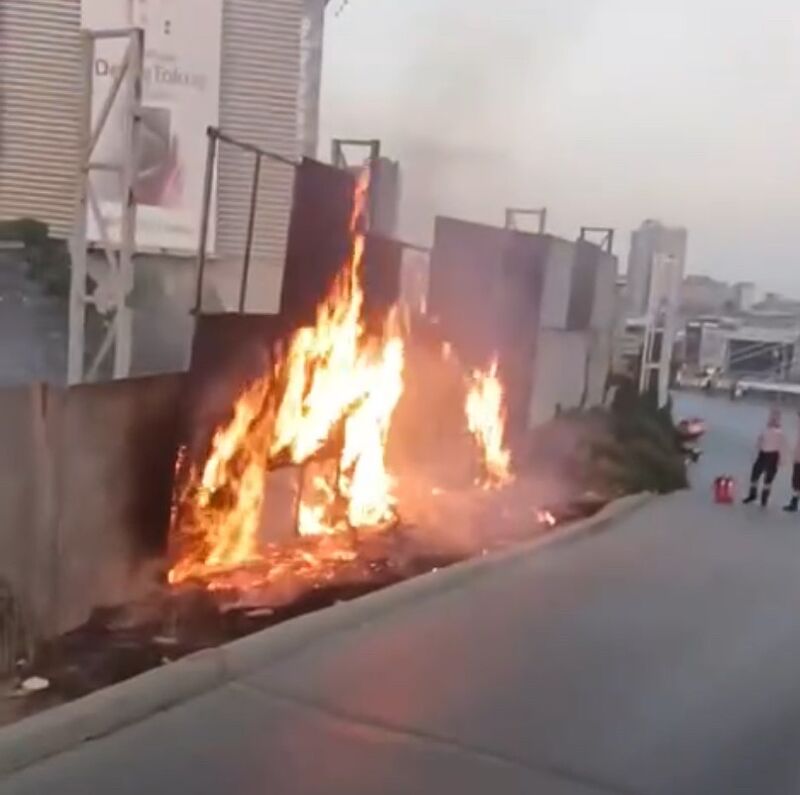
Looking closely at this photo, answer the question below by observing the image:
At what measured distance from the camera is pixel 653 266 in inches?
650

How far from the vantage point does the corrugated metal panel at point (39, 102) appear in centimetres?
1445

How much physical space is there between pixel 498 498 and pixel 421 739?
692 centimetres

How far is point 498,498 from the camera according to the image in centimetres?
1227

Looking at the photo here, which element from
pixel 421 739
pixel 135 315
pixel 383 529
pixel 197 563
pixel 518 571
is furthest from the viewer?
pixel 135 315

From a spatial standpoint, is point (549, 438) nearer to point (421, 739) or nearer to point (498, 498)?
point (498, 498)

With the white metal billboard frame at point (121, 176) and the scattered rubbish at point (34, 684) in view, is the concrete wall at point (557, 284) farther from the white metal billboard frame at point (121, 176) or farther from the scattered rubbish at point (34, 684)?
the scattered rubbish at point (34, 684)

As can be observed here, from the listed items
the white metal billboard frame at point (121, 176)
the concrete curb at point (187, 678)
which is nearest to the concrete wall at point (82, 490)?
the concrete curb at point (187, 678)

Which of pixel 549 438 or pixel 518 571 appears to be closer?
pixel 518 571

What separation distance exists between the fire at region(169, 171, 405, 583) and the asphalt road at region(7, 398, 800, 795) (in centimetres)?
111

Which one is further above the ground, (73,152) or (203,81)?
(203,81)

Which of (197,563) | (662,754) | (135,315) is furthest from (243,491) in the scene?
(135,315)

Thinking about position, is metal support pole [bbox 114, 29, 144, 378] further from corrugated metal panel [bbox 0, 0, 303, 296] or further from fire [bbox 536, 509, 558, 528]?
corrugated metal panel [bbox 0, 0, 303, 296]

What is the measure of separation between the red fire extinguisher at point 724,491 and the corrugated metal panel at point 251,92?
230 inches

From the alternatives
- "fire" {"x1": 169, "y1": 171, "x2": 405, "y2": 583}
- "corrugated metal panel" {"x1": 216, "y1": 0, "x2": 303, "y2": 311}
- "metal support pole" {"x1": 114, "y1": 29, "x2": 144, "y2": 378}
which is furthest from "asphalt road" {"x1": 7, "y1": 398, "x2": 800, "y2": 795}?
"corrugated metal panel" {"x1": 216, "y1": 0, "x2": 303, "y2": 311}
